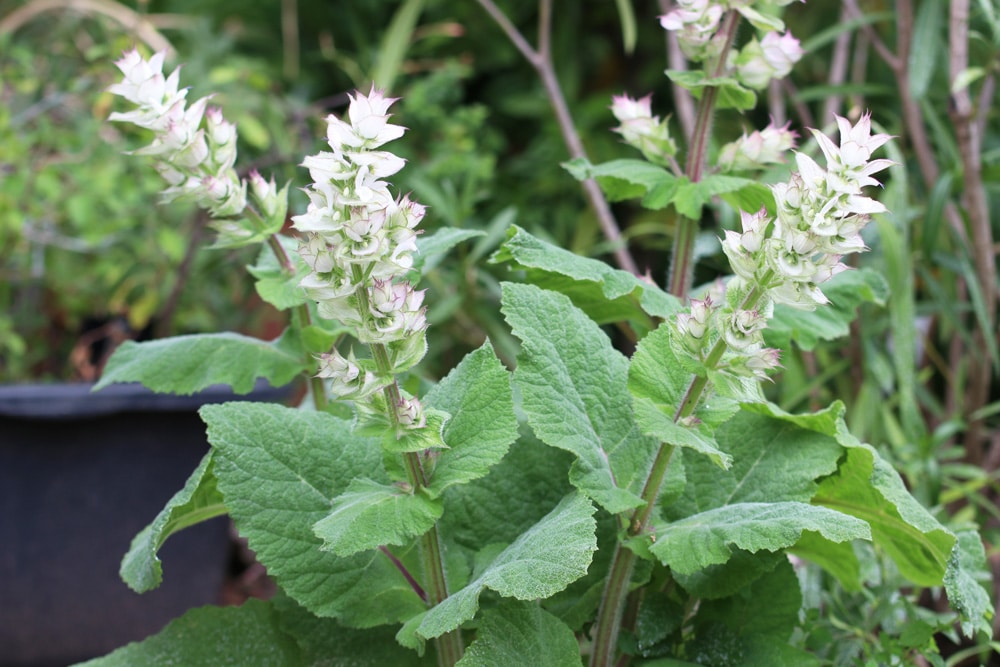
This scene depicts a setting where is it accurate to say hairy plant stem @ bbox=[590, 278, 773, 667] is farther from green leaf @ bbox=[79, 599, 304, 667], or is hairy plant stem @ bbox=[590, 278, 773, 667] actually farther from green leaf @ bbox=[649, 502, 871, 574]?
green leaf @ bbox=[79, 599, 304, 667]

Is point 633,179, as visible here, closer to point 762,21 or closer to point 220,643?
point 762,21

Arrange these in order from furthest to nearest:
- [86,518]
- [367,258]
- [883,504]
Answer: [86,518] < [883,504] < [367,258]

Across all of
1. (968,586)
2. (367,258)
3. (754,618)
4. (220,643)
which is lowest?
(220,643)

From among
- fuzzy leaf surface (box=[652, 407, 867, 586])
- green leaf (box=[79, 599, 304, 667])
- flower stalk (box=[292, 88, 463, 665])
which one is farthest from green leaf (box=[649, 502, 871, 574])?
green leaf (box=[79, 599, 304, 667])

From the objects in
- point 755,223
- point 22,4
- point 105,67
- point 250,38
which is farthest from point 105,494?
point 250,38

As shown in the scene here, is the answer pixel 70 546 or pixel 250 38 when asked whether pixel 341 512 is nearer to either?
pixel 70 546

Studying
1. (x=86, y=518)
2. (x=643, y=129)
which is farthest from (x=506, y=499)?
(x=86, y=518)

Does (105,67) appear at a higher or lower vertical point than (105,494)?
higher
